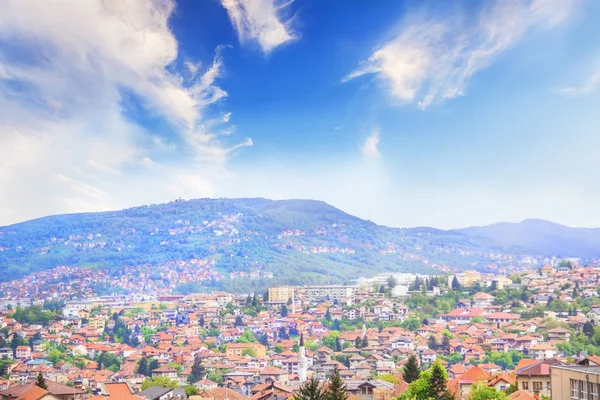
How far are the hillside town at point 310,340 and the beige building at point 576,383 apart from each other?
5625 mm

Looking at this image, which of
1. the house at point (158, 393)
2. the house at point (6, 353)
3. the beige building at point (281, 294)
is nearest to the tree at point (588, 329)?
the house at point (158, 393)

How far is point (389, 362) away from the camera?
171ft

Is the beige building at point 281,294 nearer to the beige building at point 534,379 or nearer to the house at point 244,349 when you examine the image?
the house at point 244,349

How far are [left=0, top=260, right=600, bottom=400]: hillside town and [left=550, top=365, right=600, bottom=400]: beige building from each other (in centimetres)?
563

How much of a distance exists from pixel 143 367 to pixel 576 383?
44.5 meters

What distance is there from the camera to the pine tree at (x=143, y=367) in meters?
52.8

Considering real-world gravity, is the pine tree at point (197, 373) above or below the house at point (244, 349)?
below

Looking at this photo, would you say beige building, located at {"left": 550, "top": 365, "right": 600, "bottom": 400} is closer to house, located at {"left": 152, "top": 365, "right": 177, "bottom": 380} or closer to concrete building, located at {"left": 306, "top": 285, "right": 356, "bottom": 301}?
house, located at {"left": 152, "top": 365, "right": 177, "bottom": 380}

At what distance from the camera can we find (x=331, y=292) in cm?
10431

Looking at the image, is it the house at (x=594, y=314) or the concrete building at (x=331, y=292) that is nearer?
the house at (x=594, y=314)

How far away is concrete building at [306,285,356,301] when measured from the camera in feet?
335

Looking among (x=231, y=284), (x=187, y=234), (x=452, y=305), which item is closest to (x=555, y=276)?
(x=452, y=305)

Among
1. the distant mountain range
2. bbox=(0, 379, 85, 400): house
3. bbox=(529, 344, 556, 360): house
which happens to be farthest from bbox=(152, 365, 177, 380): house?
the distant mountain range

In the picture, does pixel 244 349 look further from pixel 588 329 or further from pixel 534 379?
pixel 534 379
